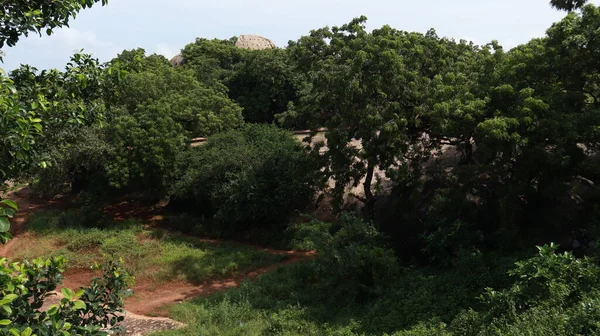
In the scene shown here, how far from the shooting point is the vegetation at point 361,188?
512 centimetres

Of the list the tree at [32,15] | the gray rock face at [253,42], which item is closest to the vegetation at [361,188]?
the tree at [32,15]

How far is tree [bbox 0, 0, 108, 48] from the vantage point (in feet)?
13.8

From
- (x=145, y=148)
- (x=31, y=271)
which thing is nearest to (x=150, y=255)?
(x=145, y=148)

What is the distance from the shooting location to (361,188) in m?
18.0

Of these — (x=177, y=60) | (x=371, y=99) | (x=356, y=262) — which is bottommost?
(x=356, y=262)

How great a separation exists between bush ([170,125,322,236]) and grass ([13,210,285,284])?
1.29m

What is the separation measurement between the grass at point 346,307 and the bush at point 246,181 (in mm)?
4307

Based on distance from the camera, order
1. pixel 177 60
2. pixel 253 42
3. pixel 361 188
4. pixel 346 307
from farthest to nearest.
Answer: pixel 253 42 < pixel 177 60 < pixel 361 188 < pixel 346 307

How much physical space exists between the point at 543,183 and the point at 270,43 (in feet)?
130

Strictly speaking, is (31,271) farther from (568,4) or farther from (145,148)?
(145,148)

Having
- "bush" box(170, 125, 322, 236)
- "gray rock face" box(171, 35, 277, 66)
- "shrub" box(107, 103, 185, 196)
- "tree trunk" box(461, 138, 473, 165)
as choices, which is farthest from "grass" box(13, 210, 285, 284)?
"gray rock face" box(171, 35, 277, 66)

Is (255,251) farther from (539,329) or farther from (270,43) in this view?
(270,43)

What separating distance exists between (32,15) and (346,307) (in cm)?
885

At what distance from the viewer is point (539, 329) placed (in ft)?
21.5
